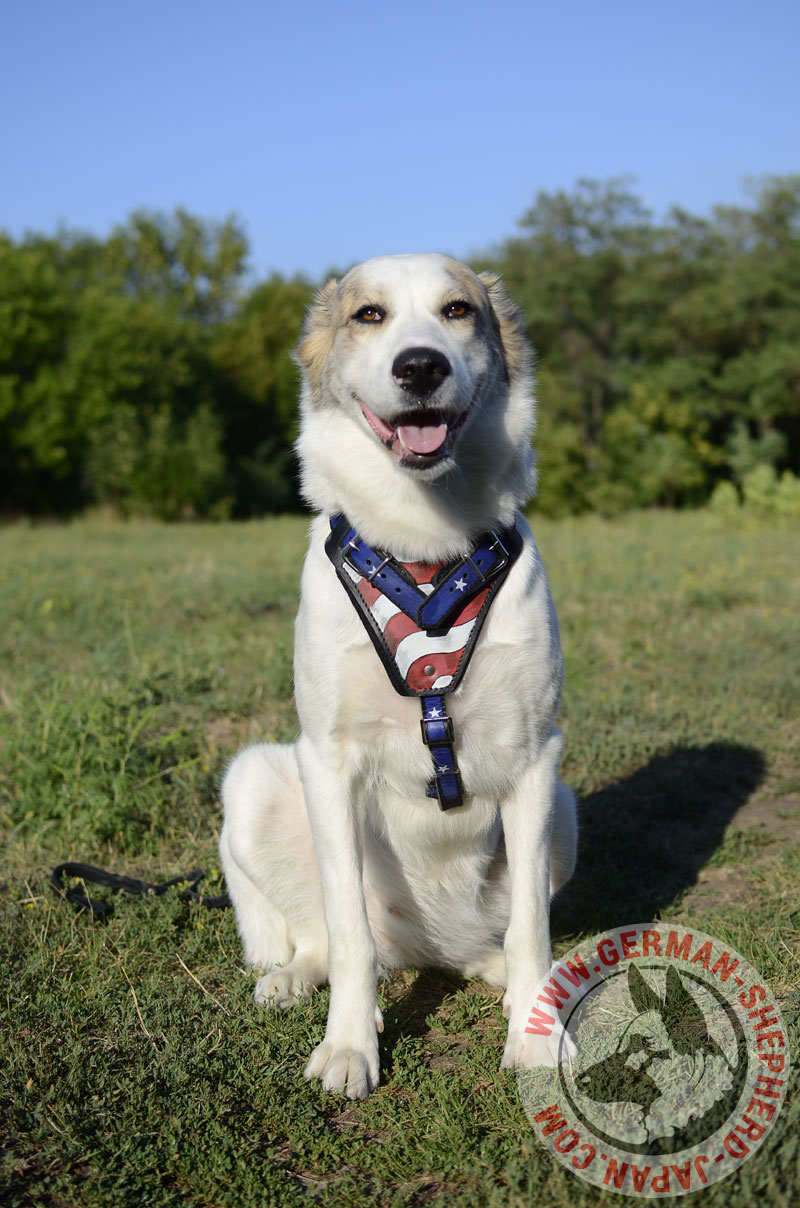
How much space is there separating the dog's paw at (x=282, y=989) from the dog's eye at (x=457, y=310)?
196 centimetres

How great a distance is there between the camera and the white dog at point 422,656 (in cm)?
251

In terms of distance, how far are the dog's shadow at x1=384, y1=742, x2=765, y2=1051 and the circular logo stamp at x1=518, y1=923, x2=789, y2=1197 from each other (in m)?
0.34

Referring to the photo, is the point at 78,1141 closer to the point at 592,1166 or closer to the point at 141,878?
the point at 592,1166

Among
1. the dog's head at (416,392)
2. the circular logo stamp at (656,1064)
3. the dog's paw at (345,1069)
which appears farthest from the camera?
the dog's head at (416,392)

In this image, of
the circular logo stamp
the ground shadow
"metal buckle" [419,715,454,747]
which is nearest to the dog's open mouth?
"metal buckle" [419,715,454,747]

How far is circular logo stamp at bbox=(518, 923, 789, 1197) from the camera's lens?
1.98m

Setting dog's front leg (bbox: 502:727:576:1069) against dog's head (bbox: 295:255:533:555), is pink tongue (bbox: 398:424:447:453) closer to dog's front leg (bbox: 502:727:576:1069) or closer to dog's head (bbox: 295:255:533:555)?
dog's head (bbox: 295:255:533:555)

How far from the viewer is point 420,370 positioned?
242cm

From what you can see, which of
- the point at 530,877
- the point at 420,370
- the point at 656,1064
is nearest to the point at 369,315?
the point at 420,370

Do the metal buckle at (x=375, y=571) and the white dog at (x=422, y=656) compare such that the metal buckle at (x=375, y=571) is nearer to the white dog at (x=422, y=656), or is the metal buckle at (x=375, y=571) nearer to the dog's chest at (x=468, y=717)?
the white dog at (x=422, y=656)

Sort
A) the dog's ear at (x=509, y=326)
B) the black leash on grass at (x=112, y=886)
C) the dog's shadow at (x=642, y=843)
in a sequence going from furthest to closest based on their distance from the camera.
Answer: the black leash on grass at (x=112, y=886) < the dog's shadow at (x=642, y=843) < the dog's ear at (x=509, y=326)

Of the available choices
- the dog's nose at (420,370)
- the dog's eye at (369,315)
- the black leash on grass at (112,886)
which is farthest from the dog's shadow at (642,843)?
the dog's eye at (369,315)

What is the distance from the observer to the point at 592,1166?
1.99 m

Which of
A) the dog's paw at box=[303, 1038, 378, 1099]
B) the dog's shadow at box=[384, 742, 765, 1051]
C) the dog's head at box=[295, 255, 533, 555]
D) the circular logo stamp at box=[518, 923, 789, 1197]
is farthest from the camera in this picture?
the dog's shadow at box=[384, 742, 765, 1051]
